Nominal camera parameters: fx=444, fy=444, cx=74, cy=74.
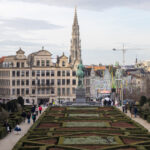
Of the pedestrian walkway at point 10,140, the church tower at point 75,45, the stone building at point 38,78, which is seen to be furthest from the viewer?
the church tower at point 75,45

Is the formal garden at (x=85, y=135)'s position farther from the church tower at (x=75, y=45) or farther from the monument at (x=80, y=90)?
the church tower at (x=75, y=45)

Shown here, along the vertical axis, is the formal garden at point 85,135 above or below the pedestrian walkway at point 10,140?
above

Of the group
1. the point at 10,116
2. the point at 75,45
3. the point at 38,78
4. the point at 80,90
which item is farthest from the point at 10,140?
the point at 75,45

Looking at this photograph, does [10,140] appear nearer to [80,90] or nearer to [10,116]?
[10,116]

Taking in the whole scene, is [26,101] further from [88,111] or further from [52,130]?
[52,130]

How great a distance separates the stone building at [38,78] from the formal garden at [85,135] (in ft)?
185

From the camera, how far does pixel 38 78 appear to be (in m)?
102

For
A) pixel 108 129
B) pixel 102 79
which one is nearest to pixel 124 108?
pixel 108 129

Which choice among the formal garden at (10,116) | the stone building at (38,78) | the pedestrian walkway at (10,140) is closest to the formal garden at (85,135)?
the pedestrian walkway at (10,140)

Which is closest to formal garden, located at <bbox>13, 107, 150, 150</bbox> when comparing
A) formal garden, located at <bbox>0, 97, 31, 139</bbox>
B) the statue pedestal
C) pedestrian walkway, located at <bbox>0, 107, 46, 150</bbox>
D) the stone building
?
pedestrian walkway, located at <bbox>0, 107, 46, 150</bbox>

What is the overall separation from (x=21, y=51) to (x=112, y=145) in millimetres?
71585

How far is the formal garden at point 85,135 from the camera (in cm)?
2723

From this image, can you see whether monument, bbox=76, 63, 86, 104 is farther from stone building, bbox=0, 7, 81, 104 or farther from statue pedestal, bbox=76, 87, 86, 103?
stone building, bbox=0, 7, 81, 104

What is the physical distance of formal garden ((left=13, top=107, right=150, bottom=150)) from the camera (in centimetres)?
2723
